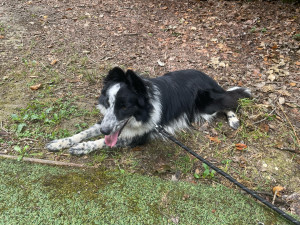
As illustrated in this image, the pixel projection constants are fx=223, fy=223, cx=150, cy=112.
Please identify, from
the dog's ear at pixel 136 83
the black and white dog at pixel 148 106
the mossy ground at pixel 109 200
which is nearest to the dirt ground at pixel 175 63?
the black and white dog at pixel 148 106

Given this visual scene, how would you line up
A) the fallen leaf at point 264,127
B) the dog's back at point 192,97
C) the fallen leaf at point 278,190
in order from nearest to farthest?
the fallen leaf at point 278,190
the dog's back at point 192,97
the fallen leaf at point 264,127

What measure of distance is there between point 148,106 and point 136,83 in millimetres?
380

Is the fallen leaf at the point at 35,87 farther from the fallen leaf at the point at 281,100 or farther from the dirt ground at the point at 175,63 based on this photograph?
the fallen leaf at the point at 281,100

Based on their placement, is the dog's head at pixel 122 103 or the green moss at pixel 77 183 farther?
the dog's head at pixel 122 103

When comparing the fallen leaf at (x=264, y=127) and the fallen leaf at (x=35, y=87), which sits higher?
the fallen leaf at (x=35, y=87)

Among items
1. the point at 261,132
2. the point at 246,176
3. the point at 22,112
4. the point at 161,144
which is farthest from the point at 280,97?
the point at 22,112

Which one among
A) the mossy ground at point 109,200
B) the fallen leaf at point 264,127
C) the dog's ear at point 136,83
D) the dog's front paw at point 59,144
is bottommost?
the mossy ground at point 109,200

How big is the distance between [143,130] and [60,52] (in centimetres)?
328

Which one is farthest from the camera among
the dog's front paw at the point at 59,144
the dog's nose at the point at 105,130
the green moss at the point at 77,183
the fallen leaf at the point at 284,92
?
the fallen leaf at the point at 284,92

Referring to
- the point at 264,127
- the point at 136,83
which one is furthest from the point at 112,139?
the point at 264,127

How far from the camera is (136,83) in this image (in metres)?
2.77

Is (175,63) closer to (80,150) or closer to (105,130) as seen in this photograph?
(105,130)

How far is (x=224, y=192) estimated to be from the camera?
8.47ft

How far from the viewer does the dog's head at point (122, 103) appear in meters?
2.80
